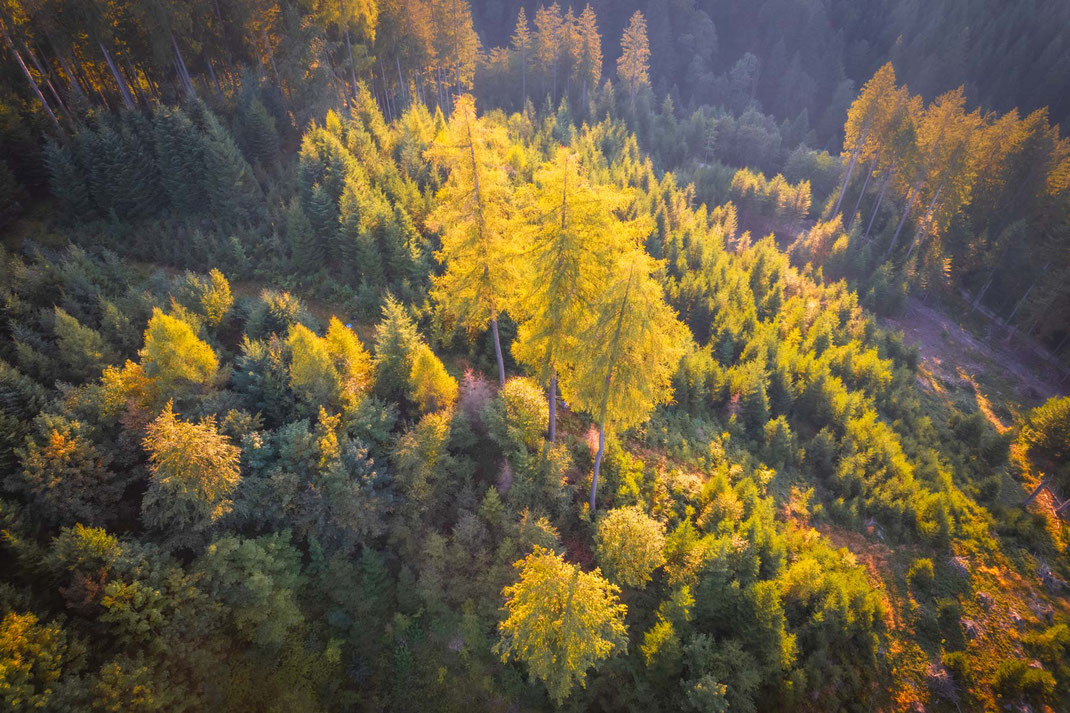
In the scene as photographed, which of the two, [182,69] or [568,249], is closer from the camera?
[568,249]

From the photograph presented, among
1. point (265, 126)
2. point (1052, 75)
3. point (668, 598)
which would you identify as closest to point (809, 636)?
point (668, 598)

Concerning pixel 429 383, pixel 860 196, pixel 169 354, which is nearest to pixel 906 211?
pixel 860 196

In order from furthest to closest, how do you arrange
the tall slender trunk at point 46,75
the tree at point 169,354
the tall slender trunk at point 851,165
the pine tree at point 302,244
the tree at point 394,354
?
1. the tall slender trunk at point 851,165
2. the tall slender trunk at point 46,75
3. the pine tree at point 302,244
4. the tree at point 394,354
5. the tree at point 169,354

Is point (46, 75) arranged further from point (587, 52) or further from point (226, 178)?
point (587, 52)

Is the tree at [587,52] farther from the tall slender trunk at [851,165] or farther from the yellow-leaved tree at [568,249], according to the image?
the yellow-leaved tree at [568,249]

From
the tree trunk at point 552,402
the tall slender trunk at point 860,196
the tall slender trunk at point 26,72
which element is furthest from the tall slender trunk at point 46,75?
the tall slender trunk at point 860,196

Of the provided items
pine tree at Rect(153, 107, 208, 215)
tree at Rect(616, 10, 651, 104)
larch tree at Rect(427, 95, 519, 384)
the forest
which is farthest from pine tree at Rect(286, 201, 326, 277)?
tree at Rect(616, 10, 651, 104)
